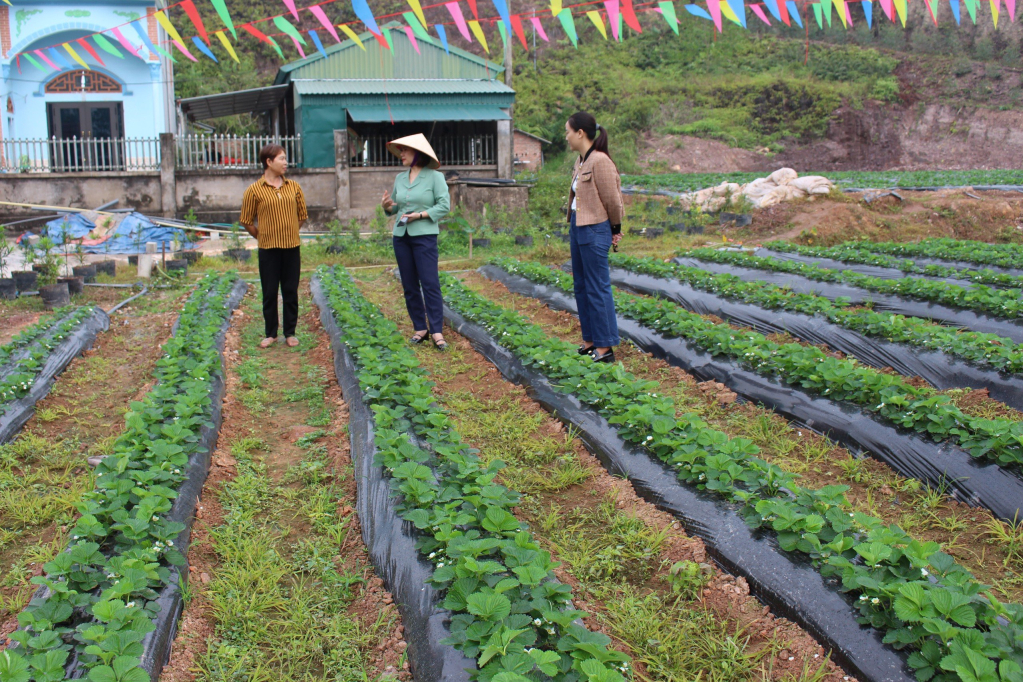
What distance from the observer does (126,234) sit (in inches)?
541

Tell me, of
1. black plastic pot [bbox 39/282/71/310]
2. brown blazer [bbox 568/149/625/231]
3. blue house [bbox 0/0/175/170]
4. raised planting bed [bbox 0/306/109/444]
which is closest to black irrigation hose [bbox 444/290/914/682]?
brown blazer [bbox 568/149/625/231]

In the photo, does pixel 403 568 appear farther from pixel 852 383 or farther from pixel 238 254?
pixel 238 254

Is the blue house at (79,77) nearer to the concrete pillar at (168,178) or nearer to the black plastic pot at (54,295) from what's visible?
the concrete pillar at (168,178)

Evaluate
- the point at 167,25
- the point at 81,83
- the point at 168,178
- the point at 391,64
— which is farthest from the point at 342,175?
the point at 167,25

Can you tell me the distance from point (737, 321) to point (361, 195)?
11.5 m

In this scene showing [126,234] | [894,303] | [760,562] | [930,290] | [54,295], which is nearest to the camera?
[760,562]

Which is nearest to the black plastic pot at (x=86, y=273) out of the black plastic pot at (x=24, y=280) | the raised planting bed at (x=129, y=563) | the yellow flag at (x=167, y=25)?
the black plastic pot at (x=24, y=280)

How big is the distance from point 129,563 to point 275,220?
3956mm

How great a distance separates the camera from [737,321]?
22.4ft

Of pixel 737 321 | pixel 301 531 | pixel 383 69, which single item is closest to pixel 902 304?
pixel 737 321

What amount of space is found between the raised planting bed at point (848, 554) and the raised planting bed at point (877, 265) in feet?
17.1

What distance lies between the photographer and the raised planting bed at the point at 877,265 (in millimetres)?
7543

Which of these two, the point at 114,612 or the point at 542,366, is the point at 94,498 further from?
the point at 542,366

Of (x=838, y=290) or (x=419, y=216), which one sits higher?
(x=419, y=216)
